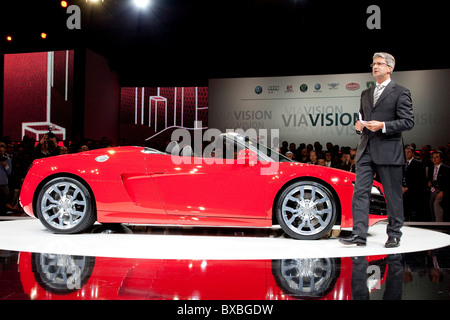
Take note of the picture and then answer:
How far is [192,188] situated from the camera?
13.1 ft

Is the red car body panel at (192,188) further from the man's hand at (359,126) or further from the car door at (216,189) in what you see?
the man's hand at (359,126)

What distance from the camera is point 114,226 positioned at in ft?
16.0

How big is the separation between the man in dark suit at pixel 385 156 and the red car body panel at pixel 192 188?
1.18 feet

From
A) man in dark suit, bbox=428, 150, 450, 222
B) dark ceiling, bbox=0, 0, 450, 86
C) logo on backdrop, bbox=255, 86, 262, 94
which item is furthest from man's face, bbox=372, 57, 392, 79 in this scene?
logo on backdrop, bbox=255, 86, 262, 94

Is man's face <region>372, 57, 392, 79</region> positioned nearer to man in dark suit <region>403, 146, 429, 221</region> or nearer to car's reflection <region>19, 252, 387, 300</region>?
car's reflection <region>19, 252, 387, 300</region>

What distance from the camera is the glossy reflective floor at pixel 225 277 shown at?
206cm

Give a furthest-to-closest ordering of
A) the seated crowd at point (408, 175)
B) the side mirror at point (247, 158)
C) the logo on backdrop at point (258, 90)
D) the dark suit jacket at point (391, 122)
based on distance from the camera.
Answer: the logo on backdrop at point (258, 90) < the seated crowd at point (408, 175) < the side mirror at point (247, 158) < the dark suit jacket at point (391, 122)

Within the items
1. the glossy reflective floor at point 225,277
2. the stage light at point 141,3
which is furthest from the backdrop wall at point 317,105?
the glossy reflective floor at point 225,277

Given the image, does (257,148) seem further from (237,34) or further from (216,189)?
(237,34)

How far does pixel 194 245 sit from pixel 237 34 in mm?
8940

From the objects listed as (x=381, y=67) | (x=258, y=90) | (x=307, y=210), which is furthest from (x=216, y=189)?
(x=258, y=90)

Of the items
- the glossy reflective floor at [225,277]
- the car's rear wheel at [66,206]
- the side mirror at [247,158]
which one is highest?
the side mirror at [247,158]
